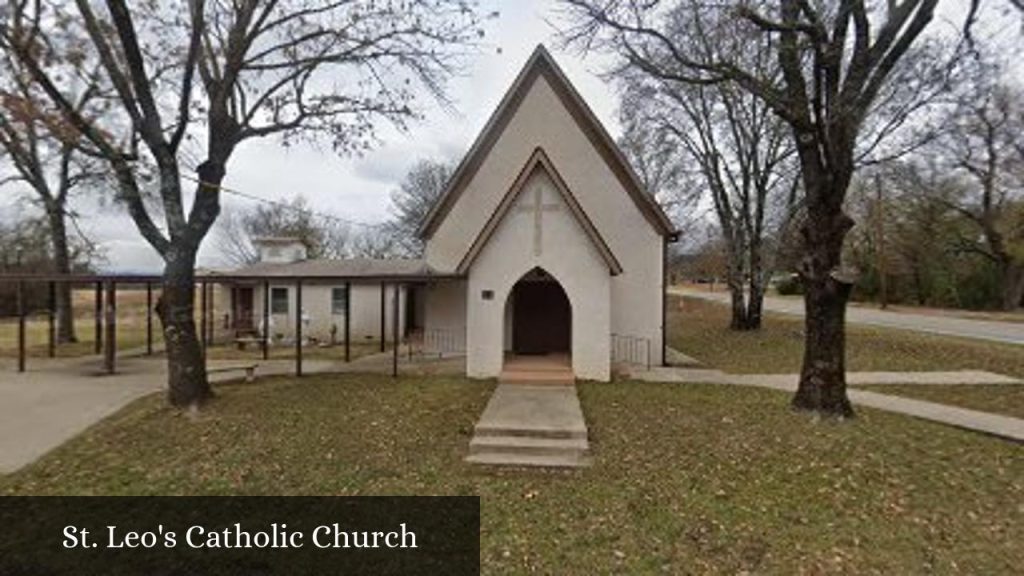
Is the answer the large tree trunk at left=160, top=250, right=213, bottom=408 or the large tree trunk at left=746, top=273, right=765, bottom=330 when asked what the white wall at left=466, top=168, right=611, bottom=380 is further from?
the large tree trunk at left=746, top=273, right=765, bottom=330

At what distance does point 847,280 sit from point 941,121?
1208cm

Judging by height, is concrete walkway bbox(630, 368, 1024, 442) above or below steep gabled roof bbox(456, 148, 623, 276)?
below

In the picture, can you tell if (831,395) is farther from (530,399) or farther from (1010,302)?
(1010,302)

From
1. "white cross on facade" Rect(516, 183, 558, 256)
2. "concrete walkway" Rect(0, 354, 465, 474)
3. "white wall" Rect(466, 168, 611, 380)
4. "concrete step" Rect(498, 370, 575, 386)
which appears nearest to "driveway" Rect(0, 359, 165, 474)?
"concrete walkway" Rect(0, 354, 465, 474)

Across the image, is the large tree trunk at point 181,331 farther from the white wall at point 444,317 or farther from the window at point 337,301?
the window at point 337,301

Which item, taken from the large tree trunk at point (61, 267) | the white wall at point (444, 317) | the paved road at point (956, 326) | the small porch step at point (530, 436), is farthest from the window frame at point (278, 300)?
the paved road at point (956, 326)

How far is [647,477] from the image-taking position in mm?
7609

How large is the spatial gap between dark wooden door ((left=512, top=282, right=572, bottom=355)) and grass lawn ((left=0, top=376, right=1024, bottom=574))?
19.4ft

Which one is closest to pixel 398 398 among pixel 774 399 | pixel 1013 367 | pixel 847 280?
pixel 774 399

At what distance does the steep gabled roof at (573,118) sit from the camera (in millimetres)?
16859

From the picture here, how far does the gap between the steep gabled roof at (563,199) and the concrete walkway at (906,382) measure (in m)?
3.41

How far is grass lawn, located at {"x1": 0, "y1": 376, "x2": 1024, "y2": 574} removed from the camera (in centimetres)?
595

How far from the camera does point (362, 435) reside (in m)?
9.20

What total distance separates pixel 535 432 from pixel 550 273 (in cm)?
525
